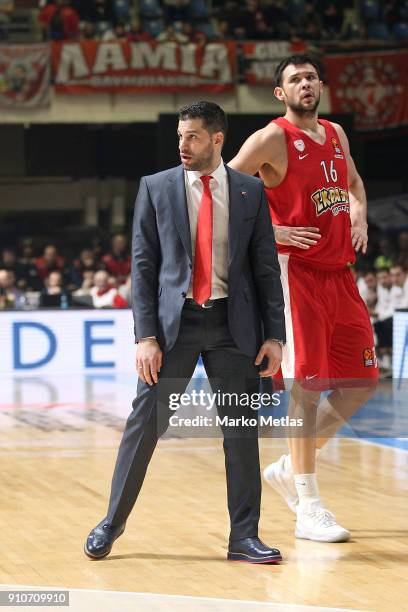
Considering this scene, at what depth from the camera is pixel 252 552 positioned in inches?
201

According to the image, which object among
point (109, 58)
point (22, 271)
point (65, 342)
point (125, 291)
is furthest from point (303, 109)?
point (109, 58)

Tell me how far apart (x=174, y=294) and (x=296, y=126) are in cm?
137

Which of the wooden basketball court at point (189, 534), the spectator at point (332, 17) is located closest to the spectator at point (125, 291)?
the wooden basketball court at point (189, 534)

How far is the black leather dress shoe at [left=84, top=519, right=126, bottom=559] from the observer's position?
5.16m

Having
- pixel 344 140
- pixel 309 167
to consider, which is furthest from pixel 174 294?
pixel 344 140

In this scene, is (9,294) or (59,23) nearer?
(9,294)

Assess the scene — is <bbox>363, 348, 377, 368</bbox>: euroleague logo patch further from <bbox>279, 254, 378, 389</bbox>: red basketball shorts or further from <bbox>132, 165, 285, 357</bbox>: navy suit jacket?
<bbox>132, 165, 285, 357</bbox>: navy suit jacket

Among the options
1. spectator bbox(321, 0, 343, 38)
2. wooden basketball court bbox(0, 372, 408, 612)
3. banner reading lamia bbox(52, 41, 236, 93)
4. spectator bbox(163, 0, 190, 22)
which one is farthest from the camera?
spectator bbox(321, 0, 343, 38)

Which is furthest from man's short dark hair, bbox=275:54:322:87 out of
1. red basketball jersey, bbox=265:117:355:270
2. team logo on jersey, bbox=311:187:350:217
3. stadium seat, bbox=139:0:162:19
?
stadium seat, bbox=139:0:162:19

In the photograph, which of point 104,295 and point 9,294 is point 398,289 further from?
point 9,294

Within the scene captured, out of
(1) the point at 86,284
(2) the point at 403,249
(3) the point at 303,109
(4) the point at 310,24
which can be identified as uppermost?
(4) the point at 310,24

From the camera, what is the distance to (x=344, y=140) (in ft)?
20.4

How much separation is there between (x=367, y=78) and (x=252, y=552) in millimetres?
19105

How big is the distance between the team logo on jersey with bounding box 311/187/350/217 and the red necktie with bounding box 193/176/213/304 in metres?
0.84
